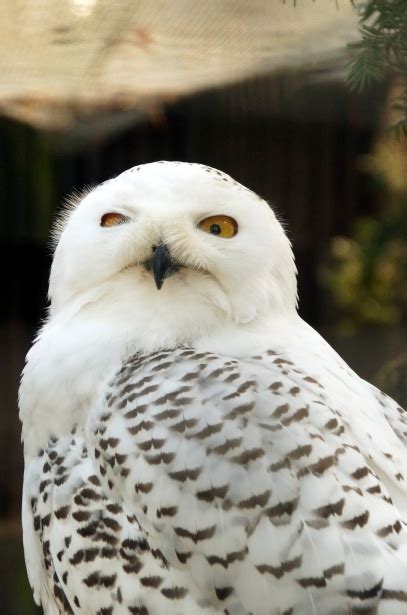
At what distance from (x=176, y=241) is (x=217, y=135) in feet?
4.14

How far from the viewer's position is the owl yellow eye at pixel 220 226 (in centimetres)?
200

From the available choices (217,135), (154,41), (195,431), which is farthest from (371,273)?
(195,431)

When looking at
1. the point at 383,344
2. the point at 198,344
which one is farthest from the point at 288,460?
the point at 383,344

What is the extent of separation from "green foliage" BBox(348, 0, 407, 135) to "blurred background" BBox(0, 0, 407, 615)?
0.06ft

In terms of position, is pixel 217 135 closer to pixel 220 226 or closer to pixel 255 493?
pixel 220 226

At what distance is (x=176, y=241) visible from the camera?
193 centimetres

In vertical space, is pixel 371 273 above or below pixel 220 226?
below

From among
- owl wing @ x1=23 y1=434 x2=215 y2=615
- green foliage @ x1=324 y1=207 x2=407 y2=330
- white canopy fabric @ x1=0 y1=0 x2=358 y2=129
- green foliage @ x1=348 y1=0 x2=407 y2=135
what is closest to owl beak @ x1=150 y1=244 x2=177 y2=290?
owl wing @ x1=23 y1=434 x2=215 y2=615

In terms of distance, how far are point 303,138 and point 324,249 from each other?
76 cm

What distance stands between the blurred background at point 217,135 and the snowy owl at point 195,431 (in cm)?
52

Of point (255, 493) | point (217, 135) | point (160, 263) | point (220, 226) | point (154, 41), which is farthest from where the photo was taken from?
point (217, 135)

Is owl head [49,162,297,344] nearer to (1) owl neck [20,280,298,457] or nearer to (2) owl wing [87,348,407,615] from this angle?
(1) owl neck [20,280,298,457]

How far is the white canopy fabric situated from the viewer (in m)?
2.52

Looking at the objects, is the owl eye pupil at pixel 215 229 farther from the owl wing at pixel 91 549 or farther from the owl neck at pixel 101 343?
the owl wing at pixel 91 549
